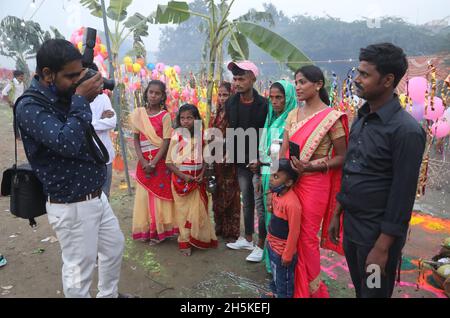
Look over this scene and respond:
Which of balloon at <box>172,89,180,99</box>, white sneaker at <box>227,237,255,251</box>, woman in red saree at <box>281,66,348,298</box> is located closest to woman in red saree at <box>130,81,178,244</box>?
white sneaker at <box>227,237,255,251</box>

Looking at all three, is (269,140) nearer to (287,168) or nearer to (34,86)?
(287,168)

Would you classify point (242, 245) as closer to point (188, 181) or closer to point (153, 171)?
point (188, 181)

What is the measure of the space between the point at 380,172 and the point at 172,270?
2.15 meters

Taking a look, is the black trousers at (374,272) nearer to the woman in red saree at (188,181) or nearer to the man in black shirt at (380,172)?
the man in black shirt at (380,172)

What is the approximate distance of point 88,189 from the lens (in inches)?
77.3

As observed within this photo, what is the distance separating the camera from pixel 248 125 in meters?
3.12

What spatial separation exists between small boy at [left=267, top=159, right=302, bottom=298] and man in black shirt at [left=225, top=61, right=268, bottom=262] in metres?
0.75

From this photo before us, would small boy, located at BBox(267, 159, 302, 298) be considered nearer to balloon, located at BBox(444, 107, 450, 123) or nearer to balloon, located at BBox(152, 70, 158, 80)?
balloon, located at BBox(444, 107, 450, 123)

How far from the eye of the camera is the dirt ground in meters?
2.76

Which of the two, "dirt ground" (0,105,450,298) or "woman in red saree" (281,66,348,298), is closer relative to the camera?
"woman in red saree" (281,66,348,298)

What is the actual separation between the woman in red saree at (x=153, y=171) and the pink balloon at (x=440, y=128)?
346cm

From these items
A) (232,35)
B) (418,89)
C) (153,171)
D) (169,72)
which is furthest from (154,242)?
(169,72)

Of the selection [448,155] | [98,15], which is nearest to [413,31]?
[448,155]
